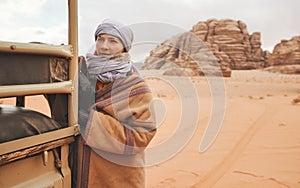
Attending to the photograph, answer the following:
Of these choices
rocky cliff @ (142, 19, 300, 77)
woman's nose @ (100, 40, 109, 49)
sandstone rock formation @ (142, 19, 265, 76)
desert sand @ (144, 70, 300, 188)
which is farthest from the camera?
rocky cliff @ (142, 19, 300, 77)

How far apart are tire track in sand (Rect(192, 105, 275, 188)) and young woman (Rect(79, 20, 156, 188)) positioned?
2.12 metres

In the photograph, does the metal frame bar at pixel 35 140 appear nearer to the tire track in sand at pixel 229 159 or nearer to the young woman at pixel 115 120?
the young woman at pixel 115 120

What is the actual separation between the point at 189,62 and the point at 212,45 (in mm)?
14498

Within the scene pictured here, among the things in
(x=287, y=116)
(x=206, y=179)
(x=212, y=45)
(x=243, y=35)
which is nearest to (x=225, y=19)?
(x=243, y=35)

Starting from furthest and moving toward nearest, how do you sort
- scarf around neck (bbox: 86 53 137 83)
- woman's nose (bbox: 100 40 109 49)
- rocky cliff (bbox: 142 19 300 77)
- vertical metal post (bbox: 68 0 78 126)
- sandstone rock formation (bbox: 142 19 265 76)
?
rocky cliff (bbox: 142 19 300 77) → sandstone rock formation (bbox: 142 19 265 76) → woman's nose (bbox: 100 40 109 49) → scarf around neck (bbox: 86 53 137 83) → vertical metal post (bbox: 68 0 78 126)

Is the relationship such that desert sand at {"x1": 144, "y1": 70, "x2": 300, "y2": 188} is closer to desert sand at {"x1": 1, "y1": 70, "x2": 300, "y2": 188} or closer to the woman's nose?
desert sand at {"x1": 1, "y1": 70, "x2": 300, "y2": 188}

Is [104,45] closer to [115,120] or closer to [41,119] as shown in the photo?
[115,120]

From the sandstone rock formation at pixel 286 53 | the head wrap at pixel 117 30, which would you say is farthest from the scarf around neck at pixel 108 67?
the sandstone rock formation at pixel 286 53

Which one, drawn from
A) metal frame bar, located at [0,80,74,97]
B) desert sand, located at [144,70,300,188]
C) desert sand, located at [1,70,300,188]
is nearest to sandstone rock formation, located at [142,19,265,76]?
desert sand, located at [1,70,300,188]

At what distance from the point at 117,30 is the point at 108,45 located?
0.11m

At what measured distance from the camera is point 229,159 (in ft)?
15.5

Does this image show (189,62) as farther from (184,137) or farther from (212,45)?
(184,137)

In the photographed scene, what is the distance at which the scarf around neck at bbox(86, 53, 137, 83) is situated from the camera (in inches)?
71.1

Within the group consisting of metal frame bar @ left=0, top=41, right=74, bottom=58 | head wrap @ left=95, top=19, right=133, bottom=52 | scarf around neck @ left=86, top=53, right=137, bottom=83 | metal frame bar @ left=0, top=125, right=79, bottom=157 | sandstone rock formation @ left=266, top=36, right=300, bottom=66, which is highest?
head wrap @ left=95, top=19, right=133, bottom=52
